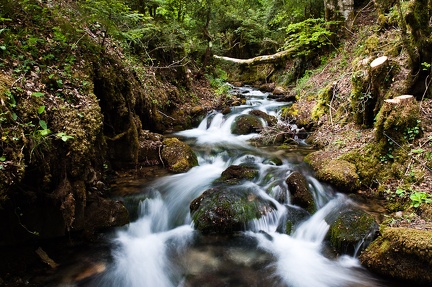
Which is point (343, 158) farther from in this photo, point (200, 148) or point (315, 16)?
point (315, 16)

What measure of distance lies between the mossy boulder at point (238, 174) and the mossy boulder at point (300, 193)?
38.4 inches

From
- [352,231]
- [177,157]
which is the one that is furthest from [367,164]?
[177,157]

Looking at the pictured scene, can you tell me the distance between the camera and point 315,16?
1438cm

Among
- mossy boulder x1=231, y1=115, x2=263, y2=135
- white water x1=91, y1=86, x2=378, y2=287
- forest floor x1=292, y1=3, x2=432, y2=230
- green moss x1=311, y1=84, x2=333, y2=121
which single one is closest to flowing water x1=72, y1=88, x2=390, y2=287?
white water x1=91, y1=86, x2=378, y2=287

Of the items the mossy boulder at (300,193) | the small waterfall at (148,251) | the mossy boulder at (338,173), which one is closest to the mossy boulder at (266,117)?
the mossy boulder at (338,173)

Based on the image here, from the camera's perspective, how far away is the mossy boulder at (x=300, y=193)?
5.29 meters

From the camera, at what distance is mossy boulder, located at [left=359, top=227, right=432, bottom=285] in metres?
3.34

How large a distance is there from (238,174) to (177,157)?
5.87 feet

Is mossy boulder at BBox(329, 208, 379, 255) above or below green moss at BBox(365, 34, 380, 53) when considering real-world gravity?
below

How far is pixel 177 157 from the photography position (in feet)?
23.8

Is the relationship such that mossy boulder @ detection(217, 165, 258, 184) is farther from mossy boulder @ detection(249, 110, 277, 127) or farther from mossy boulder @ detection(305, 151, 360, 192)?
mossy boulder @ detection(249, 110, 277, 127)

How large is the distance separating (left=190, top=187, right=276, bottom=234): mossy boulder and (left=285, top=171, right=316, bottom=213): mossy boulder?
0.51 m

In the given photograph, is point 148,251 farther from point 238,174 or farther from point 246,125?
point 246,125

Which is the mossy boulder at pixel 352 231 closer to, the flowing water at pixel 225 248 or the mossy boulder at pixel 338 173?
the flowing water at pixel 225 248
